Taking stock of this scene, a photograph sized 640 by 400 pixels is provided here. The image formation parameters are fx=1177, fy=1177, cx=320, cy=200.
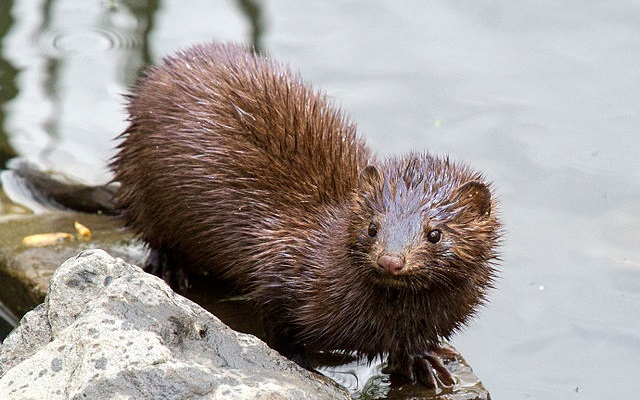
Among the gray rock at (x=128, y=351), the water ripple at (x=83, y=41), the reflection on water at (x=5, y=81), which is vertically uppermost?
the water ripple at (x=83, y=41)

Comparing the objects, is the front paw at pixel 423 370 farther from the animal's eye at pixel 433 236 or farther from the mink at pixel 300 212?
the animal's eye at pixel 433 236

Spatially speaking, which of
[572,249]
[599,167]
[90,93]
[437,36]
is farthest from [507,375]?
[90,93]

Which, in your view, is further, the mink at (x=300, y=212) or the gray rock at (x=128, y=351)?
the mink at (x=300, y=212)

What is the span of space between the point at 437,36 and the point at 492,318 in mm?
3353

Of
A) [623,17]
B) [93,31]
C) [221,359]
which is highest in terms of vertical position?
[623,17]

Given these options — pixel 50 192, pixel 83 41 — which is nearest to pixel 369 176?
pixel 50 192

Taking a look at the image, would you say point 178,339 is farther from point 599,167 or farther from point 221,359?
point 599,167

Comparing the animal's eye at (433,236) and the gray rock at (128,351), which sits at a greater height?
the animal's eye at (433,236)

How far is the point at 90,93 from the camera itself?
969 cm

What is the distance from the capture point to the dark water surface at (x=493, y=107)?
6977mm

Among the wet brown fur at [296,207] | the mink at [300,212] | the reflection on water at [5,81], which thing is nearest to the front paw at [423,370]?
the mink at [300,212]

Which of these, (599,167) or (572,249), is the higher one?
(599,167)

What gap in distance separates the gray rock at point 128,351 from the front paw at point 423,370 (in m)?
0.88

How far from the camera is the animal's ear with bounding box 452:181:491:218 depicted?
17.6 feet
